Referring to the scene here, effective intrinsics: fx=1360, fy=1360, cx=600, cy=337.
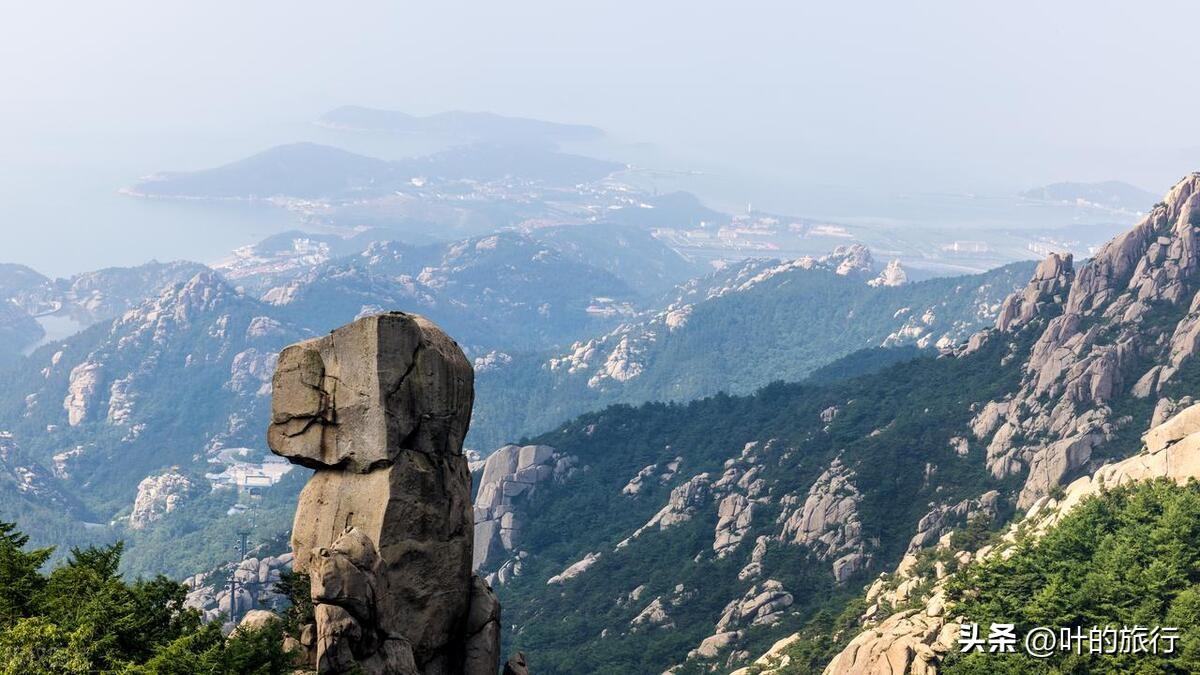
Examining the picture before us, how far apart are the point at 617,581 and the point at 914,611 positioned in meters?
46.7

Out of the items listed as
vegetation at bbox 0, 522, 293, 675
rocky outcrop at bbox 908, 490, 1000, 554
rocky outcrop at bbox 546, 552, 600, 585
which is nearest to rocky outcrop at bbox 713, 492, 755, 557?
rocky outcrop at bbox 546, 552, 600, 585

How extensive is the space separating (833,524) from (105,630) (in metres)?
64.4

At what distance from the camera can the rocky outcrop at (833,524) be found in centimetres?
8375

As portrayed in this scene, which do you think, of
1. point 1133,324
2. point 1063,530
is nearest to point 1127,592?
point 1063,530

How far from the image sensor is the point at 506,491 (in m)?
129

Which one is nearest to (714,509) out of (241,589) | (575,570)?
(575,570)

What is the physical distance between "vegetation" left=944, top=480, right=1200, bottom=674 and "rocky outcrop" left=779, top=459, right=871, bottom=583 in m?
23.8

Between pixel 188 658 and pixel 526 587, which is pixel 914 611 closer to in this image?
pixel 188 658

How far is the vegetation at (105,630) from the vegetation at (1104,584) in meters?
29.9

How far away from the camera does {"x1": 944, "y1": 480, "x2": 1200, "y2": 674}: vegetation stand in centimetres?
4853

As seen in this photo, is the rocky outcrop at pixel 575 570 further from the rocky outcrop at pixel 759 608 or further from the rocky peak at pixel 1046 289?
the rocky peak at pixel 1046 289

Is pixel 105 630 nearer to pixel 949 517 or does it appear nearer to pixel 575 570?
pixel 949 517

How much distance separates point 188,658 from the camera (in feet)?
93.1

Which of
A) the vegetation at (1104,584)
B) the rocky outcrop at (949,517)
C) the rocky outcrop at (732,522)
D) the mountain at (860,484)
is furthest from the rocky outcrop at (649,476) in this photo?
the vegetation at (1104,584)
